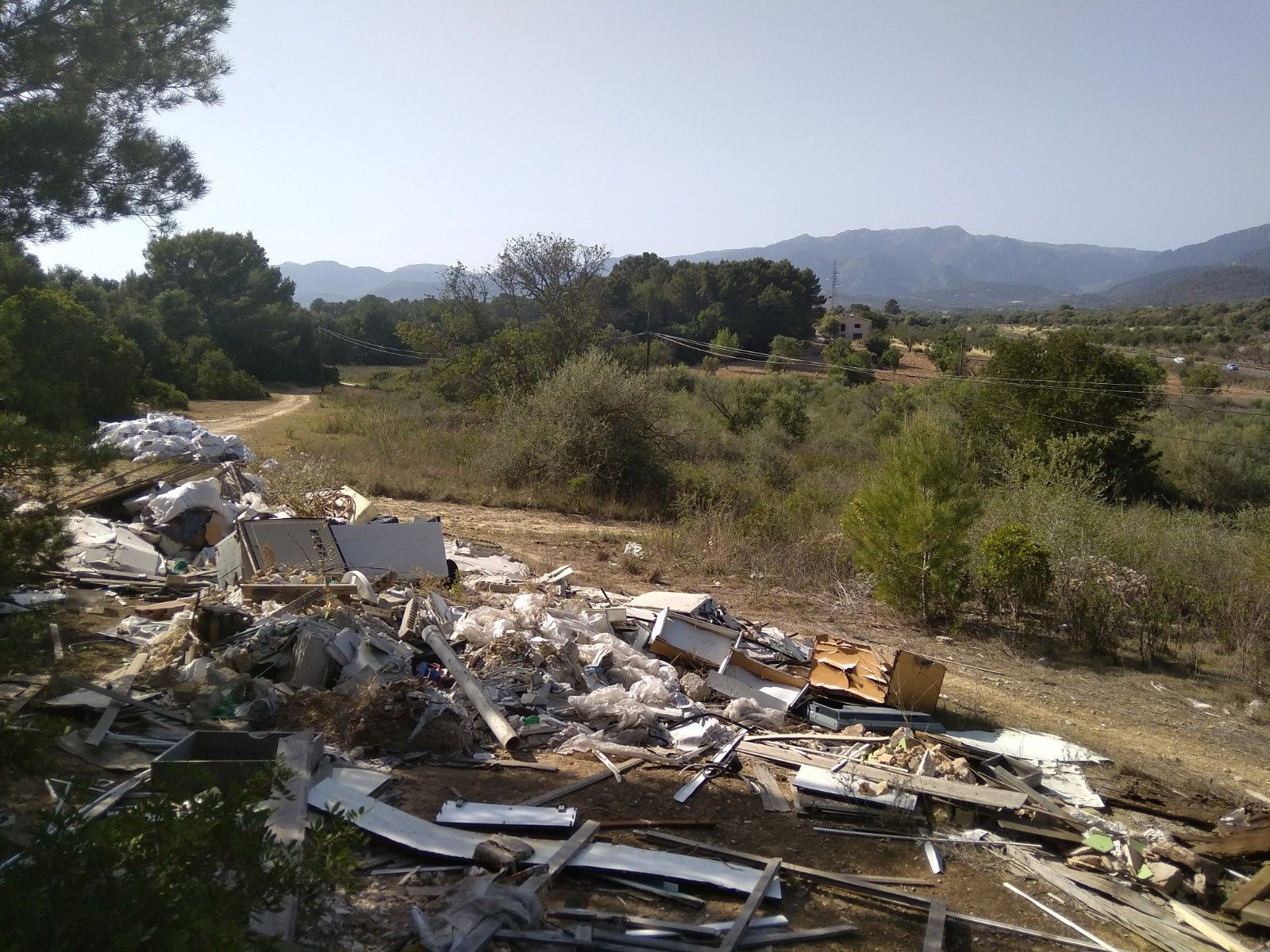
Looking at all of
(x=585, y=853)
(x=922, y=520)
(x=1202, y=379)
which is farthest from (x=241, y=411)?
(x=1202, y=379)

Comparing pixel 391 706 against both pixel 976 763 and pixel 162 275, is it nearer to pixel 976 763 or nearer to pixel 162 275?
pixel 976 763

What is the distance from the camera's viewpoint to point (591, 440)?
57.2ft

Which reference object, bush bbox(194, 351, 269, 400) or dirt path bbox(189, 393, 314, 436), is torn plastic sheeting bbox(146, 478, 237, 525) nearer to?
dirt path bbox(189, 393, 314, 436)

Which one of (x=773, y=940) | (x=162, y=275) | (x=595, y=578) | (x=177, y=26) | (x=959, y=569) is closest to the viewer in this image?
(x=773, y=940)

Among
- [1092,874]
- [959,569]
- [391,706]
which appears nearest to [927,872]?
[1092,874]

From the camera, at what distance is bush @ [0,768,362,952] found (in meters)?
1.93

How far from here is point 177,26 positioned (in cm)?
745

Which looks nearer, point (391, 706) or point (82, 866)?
point (82, 866)

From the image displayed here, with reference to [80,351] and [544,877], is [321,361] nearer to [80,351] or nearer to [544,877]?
[80,351]

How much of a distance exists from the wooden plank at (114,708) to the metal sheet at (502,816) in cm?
195

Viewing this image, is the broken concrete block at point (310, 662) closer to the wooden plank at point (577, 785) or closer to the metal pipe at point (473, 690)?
the metal pipe at point (473, 690)

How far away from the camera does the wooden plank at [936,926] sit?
391cm

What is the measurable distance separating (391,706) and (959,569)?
6.51m

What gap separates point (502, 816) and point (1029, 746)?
399 cm
